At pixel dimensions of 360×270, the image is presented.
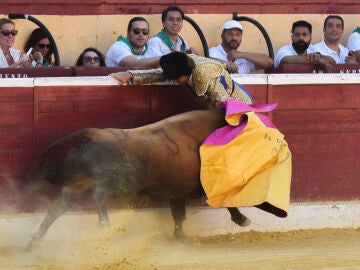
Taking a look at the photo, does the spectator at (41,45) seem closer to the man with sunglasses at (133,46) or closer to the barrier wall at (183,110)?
the man with sunglasses at (133,46)

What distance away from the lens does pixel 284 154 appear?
24.2ft

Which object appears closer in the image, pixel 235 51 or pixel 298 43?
pixel 235 51

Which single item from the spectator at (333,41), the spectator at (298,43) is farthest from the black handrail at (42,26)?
the spectator at (333,41)

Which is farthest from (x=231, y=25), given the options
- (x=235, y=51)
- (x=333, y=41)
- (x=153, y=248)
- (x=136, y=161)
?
(x=153, y=248)

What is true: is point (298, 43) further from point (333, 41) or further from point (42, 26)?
point (42, 26)

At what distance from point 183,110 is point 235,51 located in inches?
37.8

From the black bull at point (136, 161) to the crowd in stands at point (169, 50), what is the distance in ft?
2.47

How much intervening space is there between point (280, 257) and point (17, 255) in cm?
170

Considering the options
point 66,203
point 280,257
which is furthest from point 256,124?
point 66,203

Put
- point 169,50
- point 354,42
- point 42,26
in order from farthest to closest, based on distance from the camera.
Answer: point 354,42, point 169,50, point 42,26

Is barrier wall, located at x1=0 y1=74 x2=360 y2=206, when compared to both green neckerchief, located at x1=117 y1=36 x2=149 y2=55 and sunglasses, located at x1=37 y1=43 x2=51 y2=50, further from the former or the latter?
sunglasses, located at x1=37 y1=43 x2=51 y2=50

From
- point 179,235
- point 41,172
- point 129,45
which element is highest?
point 129,45

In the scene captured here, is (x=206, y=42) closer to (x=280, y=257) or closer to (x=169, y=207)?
(x=169, y=207)

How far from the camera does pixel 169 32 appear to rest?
8.56 meters
